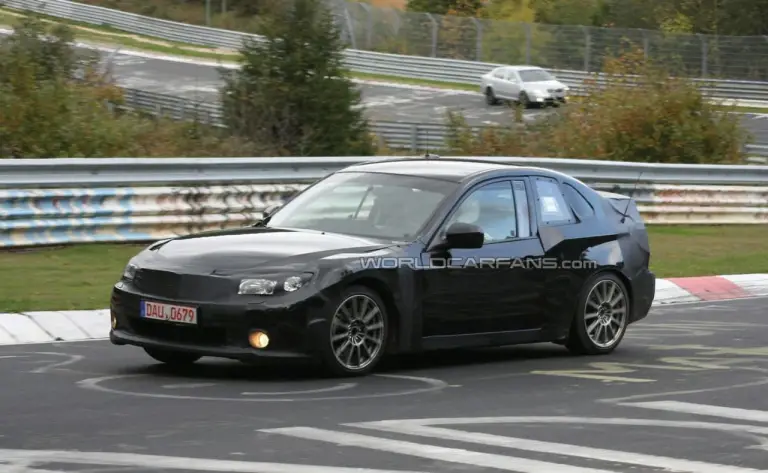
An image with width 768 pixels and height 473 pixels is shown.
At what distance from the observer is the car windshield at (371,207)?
10.4 metres

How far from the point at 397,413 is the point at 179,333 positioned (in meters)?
1.76

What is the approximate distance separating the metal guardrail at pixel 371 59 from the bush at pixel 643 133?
12103 millimetres

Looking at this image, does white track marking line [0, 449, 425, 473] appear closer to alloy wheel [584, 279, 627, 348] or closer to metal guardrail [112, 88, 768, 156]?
alloy wheel [584, 279, 627, 348]

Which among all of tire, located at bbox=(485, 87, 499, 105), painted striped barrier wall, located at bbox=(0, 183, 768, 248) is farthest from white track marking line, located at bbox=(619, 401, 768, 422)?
tire, located at bbox=(485, 87, 499, 105)

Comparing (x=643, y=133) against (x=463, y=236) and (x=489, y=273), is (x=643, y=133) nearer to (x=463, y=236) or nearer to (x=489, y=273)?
(x=489, y=273)

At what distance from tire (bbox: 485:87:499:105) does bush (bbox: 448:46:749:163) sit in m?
22.7

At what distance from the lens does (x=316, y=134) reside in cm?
2469

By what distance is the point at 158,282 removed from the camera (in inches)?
378

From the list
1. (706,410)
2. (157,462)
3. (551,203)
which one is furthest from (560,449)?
(551,203)

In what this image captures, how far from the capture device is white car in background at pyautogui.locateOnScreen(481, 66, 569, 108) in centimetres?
4891

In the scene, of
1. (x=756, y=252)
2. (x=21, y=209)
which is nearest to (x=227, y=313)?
(x=21, y=209)

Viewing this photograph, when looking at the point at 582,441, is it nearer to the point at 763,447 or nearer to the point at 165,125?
the point at 763,447

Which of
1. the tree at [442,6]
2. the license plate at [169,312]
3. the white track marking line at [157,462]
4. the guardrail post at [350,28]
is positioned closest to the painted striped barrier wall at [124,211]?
the license plate at [169,312]

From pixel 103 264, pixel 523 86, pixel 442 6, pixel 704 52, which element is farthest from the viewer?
pixel 442 6
